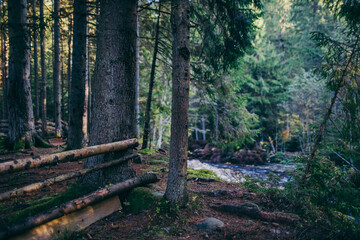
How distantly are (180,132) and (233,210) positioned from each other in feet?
7.24

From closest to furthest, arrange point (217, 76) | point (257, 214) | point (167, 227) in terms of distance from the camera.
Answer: point (167, 227)
point (257, 214)
point (217, 76)

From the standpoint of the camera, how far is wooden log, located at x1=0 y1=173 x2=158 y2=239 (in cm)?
275

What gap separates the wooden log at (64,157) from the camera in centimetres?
291

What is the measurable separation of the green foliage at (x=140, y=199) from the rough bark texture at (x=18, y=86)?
7.66 meters

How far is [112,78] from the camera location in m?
4.52

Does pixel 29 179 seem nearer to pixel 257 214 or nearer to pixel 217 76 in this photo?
pixel 257 214

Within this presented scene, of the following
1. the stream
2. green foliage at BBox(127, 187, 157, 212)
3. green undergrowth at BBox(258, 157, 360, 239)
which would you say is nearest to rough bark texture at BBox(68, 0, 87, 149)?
green foliage at BBox(127, 187, 157, 212)

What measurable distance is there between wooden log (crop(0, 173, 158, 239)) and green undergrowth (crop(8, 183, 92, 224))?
1.73 ft

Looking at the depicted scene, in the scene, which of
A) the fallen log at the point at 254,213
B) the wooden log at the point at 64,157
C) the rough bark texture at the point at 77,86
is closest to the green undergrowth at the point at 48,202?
the wooden log at the point at 64,157

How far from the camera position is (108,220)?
400 cm

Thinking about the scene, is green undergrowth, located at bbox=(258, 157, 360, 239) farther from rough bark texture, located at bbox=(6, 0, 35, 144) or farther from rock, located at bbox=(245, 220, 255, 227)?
rough bark texture, located at bbox=(6, 0, 35, 144)

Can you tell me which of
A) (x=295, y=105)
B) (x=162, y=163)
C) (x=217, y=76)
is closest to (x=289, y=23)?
(x=295, y=105)

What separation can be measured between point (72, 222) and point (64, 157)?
111cm

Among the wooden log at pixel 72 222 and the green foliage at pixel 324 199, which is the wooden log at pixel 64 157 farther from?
the green foliage at pixel 324 199
